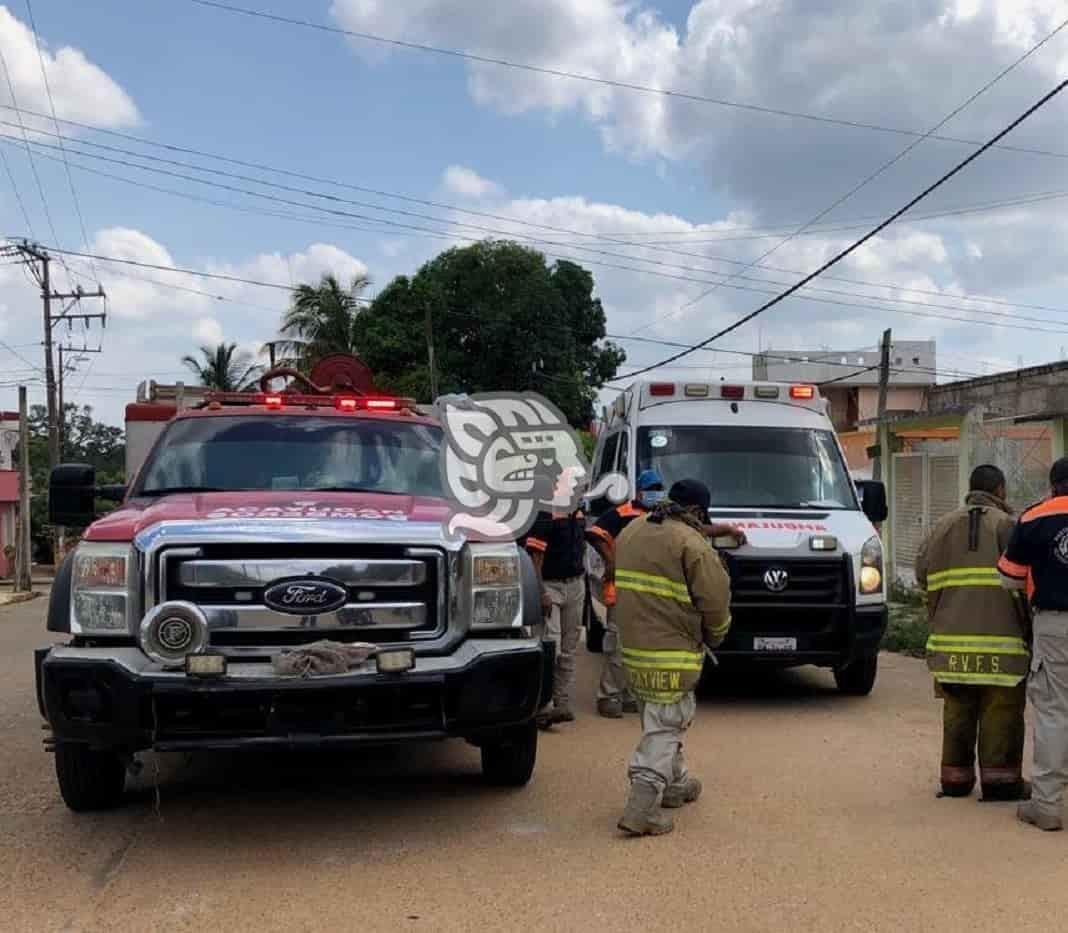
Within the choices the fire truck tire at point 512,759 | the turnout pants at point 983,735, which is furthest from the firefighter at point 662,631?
the turnout pants at point 983,735

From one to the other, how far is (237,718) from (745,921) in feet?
6.94

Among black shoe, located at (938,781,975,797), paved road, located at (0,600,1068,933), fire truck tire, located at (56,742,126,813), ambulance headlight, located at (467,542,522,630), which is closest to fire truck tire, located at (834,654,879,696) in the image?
paved road, located at (0,600,1068,933)

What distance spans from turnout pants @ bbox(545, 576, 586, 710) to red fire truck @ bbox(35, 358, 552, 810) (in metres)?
2.40

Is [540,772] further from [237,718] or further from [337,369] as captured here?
[337,369]

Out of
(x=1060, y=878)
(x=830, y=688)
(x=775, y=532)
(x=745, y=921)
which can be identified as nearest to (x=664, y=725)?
(x=745, y=921)

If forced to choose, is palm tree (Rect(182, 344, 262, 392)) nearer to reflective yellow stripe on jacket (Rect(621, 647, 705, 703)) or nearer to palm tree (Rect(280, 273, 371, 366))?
palm tree (Rect(280, 273, 371, 366))

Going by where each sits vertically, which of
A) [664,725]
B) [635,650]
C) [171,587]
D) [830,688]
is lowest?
[830,688]

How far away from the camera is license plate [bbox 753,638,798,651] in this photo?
7.95 metres

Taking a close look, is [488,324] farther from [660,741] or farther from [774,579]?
[660,741]

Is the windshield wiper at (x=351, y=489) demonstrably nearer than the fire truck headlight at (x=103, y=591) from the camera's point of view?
No

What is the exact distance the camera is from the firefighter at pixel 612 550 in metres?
7.39

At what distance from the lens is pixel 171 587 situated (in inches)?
185

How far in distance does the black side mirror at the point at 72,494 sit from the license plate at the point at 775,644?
443 centimetres

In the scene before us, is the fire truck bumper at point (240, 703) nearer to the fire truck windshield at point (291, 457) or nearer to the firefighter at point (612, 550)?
the fire truck windshield at point (291, 457)
